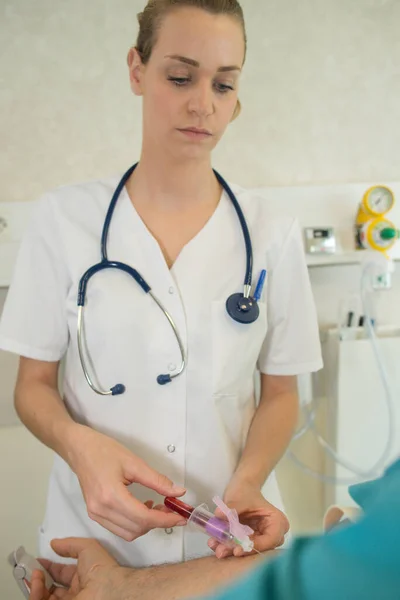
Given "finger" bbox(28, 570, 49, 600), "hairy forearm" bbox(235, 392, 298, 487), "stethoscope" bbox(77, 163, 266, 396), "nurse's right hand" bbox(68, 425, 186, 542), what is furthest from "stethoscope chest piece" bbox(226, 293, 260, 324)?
"finger" bbox(28, 570, 49, 600)

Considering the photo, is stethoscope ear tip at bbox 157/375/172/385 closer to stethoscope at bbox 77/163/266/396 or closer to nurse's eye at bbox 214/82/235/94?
stethoscope at bbox 77/163/266/396

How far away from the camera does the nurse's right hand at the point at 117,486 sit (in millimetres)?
815

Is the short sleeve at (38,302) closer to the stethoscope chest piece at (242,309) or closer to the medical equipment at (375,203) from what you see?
the stethoscope chest piece at (242,309)

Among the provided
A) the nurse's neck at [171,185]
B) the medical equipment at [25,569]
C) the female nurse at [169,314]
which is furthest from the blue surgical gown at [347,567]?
the nurse's neck at [171,185]

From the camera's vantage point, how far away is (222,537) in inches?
31.0

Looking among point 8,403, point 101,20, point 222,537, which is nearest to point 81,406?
point 222,537

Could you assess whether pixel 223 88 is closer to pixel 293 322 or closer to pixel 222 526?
pixel 293 322

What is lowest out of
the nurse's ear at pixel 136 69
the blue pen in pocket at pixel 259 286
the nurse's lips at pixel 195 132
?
the blue pen in pocket at pixel 259 286

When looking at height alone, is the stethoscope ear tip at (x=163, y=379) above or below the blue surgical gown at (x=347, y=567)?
below

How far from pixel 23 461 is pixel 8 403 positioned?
0.17 m

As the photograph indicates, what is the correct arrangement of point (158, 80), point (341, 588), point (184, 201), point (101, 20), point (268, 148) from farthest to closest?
point (268, 148), point (101, 20), point (184, 201), point (158, 80), point (341, 588)

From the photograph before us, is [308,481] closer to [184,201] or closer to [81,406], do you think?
[81,406]

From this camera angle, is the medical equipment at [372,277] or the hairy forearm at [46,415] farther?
the medical equipment at [372,277]

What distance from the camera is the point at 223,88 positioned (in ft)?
3.40
